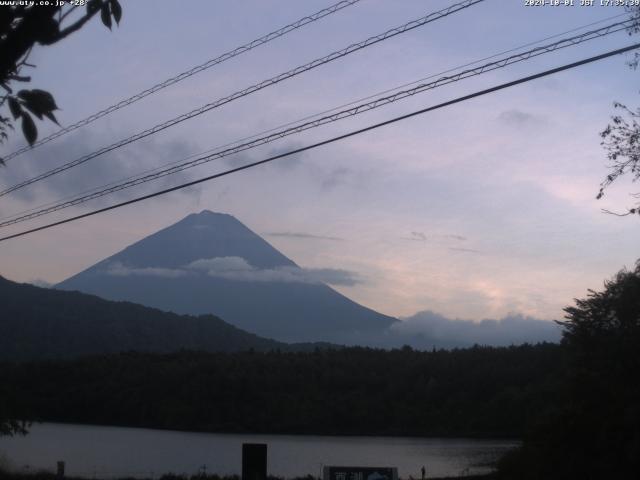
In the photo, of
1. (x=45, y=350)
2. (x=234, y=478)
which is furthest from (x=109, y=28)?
(x=45, y=350)

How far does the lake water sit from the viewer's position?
37.7 m

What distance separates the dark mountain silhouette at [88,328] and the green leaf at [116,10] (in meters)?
95.6

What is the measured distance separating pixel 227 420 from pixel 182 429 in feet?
14.6

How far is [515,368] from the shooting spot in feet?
233

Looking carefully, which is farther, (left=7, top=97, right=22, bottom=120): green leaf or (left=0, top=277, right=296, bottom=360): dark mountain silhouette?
(left=0, top=277, right=296, bottom=360): dark mountain silhouette

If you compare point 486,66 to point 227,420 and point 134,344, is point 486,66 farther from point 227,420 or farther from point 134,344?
point 134,344

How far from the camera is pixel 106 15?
398cm

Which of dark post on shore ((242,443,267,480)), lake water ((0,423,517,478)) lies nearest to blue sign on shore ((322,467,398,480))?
dark post on shore ((242,443,267,480))

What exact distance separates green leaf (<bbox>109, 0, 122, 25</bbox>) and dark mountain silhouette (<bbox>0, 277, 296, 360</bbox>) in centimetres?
9563

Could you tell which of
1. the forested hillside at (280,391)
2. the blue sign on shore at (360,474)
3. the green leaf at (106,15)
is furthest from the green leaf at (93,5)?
the forested hillside at (280,391)

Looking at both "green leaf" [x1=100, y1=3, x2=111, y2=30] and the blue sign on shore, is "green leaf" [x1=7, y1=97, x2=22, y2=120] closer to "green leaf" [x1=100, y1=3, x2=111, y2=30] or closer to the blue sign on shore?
"green leaf" [x1=100, y1=3, x2=111, y2=30]

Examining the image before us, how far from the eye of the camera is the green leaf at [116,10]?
3.98 metres

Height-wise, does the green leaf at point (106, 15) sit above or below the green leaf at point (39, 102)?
above

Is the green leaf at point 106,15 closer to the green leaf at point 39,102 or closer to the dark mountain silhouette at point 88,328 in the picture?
the green leaf at point 39,102
